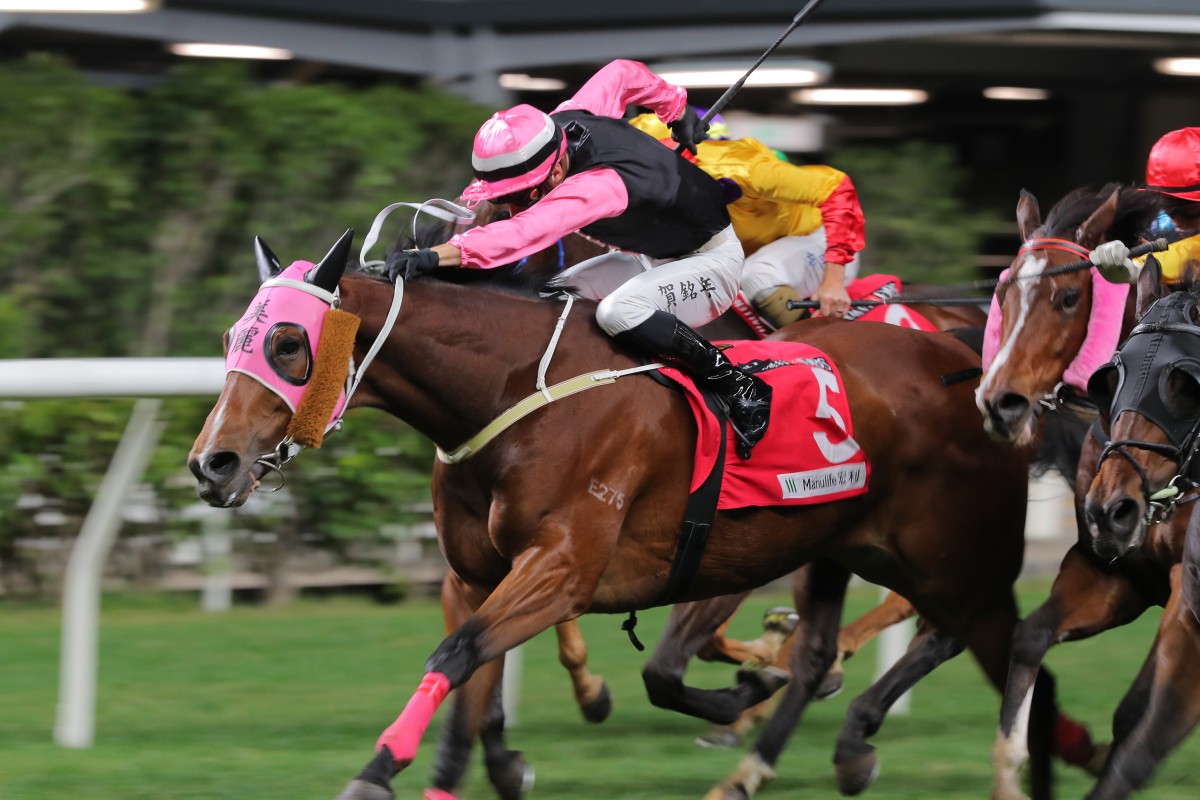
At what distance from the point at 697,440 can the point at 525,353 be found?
523 mm

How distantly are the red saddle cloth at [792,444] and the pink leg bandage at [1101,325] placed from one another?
0.61 m

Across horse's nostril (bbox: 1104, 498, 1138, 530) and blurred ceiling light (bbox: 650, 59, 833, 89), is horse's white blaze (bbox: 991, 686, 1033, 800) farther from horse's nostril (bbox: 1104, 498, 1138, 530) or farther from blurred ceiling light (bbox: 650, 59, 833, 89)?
blurred ceiling light (bbox: 650, 59, 833, 89)

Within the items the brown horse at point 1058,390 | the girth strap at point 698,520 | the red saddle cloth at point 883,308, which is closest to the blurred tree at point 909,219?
the red saddle cloth at point 883,308

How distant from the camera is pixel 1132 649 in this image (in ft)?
24.4

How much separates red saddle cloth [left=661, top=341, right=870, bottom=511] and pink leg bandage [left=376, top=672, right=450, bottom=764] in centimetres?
99

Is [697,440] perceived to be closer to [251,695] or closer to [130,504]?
[251,695]

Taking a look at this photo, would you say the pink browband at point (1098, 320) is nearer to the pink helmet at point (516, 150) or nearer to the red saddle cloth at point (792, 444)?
the red saddle cloth at point (792, 444)

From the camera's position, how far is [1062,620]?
4.66m

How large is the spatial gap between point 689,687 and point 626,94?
69.3 inches

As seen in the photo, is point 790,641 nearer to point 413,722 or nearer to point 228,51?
point 413,722

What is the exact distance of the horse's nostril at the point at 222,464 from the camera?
3.93 m

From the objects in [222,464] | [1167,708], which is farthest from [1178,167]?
[222,464]

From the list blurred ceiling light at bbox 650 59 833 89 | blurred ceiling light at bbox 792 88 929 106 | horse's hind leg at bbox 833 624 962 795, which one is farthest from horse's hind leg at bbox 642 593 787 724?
blurred ceiling light at bbox 792 88 929 106

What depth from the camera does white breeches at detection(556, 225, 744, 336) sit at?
14.8 feet
